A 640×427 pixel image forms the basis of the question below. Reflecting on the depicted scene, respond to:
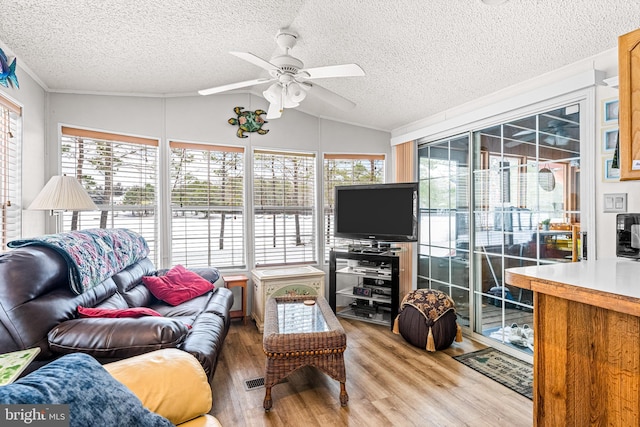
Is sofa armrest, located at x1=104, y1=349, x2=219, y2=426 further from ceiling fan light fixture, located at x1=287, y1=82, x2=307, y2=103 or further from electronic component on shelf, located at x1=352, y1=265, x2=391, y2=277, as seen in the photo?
electronic component on shelf, located at x1=352, y1=265, x2=391, y2=277

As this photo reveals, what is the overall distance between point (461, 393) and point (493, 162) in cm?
210

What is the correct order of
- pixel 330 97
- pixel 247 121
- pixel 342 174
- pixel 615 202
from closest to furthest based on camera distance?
pixel 615 202
pixel 330 97
pixel 247 121
pixel 342 174

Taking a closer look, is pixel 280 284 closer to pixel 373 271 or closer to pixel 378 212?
pixel 373 271

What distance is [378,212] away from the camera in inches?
153

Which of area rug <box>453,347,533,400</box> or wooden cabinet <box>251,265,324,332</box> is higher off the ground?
wooden cabinet <box>251,265,324,332</box>

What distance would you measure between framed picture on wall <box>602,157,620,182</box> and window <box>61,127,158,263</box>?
4.09 meters

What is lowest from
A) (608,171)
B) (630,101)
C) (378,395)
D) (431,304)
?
(378,395)

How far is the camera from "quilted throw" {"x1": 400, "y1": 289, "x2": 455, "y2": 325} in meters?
3.02

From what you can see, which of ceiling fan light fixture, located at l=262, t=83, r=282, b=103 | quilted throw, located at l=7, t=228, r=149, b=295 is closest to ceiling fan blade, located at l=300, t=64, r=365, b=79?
ceiling fan light fixture, located at l=262, t=83, r=282, b=103

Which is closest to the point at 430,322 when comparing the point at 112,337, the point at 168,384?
the point at 168,384

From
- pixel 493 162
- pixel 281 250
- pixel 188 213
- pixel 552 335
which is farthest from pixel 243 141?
pixel 552 335

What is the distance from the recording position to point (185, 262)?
383 centimetres

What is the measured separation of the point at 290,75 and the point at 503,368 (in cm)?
284

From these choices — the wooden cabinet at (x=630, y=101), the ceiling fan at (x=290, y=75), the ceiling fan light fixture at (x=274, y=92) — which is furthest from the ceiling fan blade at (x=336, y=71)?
the wooden cabinet at (x=630, y=101)
